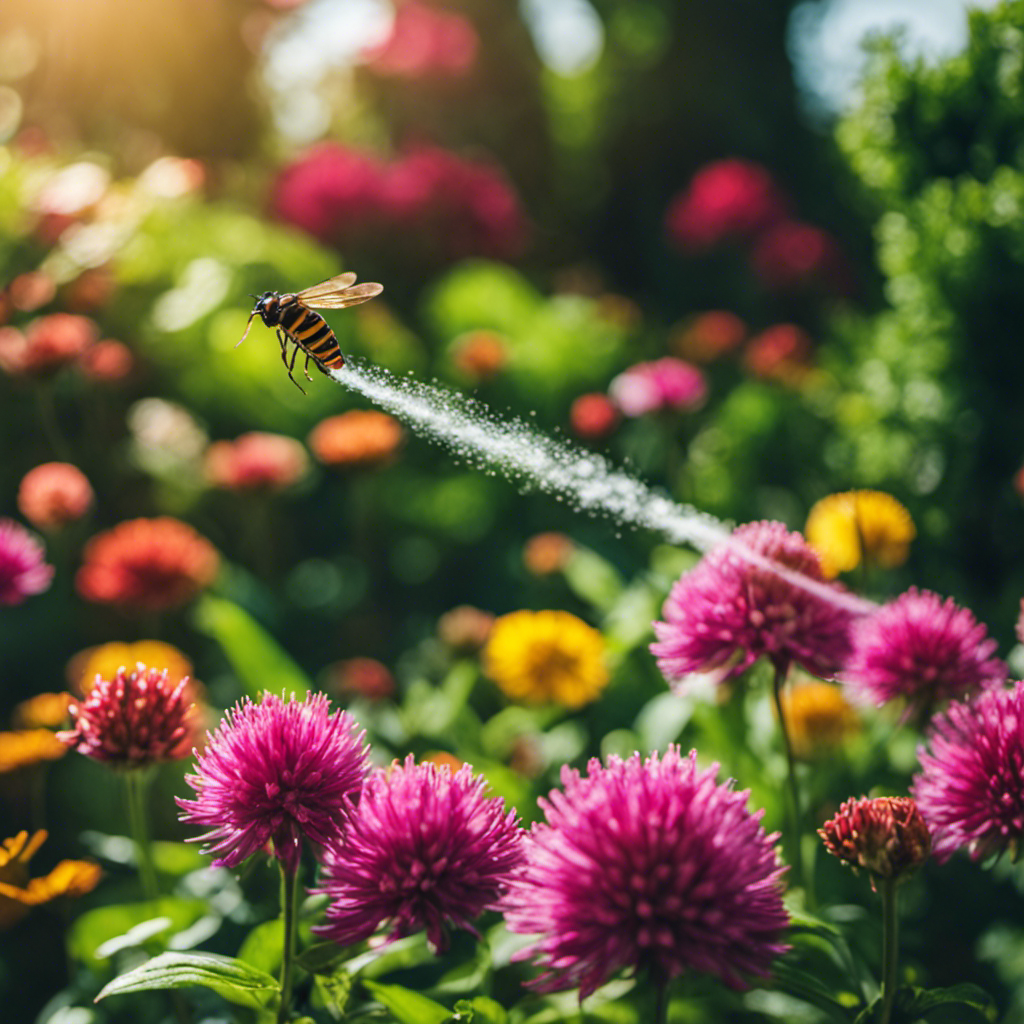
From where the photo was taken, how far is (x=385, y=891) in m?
1.01

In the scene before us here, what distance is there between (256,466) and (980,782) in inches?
81.1

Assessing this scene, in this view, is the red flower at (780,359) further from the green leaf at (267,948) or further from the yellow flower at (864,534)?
the green leaf at (267,948)

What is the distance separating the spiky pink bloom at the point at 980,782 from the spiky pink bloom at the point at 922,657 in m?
0.17

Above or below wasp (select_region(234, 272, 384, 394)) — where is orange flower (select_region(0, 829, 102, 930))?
below

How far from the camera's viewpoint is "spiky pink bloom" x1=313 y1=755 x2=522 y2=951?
3.31 ft

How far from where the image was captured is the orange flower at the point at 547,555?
2.66m

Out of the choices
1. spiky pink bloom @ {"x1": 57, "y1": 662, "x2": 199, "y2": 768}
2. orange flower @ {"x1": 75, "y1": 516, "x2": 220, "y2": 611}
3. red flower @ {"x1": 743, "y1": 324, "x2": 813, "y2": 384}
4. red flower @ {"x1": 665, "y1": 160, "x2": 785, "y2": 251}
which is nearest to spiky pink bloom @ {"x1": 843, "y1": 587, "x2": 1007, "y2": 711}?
spiky pink bloom @ {"x1": 57, "y1": 662, "x2": 199, "y2": 768}

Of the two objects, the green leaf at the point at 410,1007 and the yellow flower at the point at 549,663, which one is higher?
the yellow flower at the point at 549,663

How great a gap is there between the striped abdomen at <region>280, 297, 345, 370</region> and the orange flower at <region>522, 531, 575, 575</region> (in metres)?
1.32

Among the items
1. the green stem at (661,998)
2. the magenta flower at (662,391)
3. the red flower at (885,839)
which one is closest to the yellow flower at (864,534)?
the magenta flower at (662,391)

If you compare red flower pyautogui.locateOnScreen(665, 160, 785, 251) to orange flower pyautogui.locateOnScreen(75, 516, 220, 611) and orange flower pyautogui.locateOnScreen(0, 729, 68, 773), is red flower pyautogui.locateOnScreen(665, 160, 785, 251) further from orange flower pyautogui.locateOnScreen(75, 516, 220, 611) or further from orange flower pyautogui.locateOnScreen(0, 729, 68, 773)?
orange flower pyautogui.locateOnScreen(0, 729, 68, 773)

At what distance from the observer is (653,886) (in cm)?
87

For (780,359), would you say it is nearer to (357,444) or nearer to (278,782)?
(357,444)

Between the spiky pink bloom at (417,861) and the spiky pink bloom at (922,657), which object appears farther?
the spiky pink bloom at (922,657)
